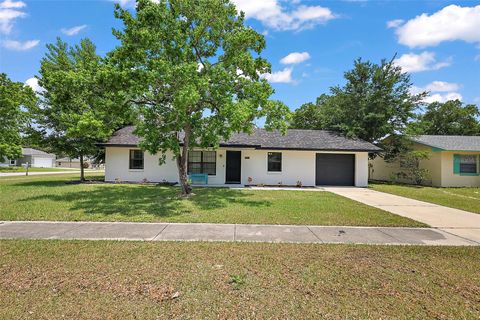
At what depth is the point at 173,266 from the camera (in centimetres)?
440

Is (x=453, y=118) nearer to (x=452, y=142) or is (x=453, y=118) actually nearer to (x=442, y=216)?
(x=452, y=142)

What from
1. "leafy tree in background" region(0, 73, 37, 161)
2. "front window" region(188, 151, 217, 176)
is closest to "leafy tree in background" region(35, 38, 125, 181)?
"leafy tree in background" region(0, 73, 37, 161)

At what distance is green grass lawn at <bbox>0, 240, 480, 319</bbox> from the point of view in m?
3.20

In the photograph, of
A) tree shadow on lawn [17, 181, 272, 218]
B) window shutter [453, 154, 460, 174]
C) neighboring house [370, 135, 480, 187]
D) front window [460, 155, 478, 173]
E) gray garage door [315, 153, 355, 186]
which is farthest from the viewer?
front window [460, 155, 478, 173]

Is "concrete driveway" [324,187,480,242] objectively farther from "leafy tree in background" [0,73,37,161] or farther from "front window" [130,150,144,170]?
"leafy tree in background" [0,73,37,161]

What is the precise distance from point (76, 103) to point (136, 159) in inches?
193

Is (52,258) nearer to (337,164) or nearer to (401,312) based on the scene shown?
(401,312)

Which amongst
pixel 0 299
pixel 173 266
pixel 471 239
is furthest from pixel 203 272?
pixel 471 239

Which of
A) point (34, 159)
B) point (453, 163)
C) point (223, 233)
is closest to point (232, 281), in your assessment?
point (223, 233)

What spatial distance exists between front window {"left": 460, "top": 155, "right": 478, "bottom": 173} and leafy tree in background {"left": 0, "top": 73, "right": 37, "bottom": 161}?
3048 centimetres

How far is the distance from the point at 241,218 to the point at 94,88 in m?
8.42

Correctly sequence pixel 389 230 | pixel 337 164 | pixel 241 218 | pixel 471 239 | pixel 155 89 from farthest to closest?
1. pixel 337 164
2. pixel 155 89
3. pixel 241 218
4. pixel 389 230
5. pixel 471 239

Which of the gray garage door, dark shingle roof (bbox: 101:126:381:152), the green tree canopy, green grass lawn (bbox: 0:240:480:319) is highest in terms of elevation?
the green tree canopy

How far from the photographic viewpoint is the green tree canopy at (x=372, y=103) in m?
22.6
